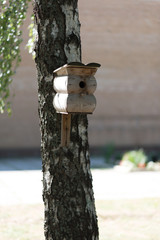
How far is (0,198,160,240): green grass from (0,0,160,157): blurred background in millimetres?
8732

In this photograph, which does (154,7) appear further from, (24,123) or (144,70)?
(24,123)

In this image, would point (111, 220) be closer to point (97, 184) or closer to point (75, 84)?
point (97, 184)

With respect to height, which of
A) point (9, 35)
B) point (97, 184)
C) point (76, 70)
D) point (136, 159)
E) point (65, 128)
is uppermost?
point (9, 35)

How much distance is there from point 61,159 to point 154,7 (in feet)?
49.4

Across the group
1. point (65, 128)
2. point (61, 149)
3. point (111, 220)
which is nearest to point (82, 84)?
point (65, 128)

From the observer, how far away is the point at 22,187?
39.4 ft

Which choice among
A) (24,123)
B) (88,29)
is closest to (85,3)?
(88,29)

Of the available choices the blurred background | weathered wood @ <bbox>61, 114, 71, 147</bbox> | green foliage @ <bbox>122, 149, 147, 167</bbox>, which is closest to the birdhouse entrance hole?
weathered wood @ <bbox>61, 114, 71, 147</bbox>

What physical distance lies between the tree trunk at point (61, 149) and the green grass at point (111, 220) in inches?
109

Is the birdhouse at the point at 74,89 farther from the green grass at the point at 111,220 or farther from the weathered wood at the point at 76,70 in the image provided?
the green grass at the point at 111,220

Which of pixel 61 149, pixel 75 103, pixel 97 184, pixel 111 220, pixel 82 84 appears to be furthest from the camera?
pixel 97 184

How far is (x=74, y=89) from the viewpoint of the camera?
4539mm

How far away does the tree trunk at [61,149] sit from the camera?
486 centimetres

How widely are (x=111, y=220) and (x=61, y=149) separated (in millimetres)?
4091
